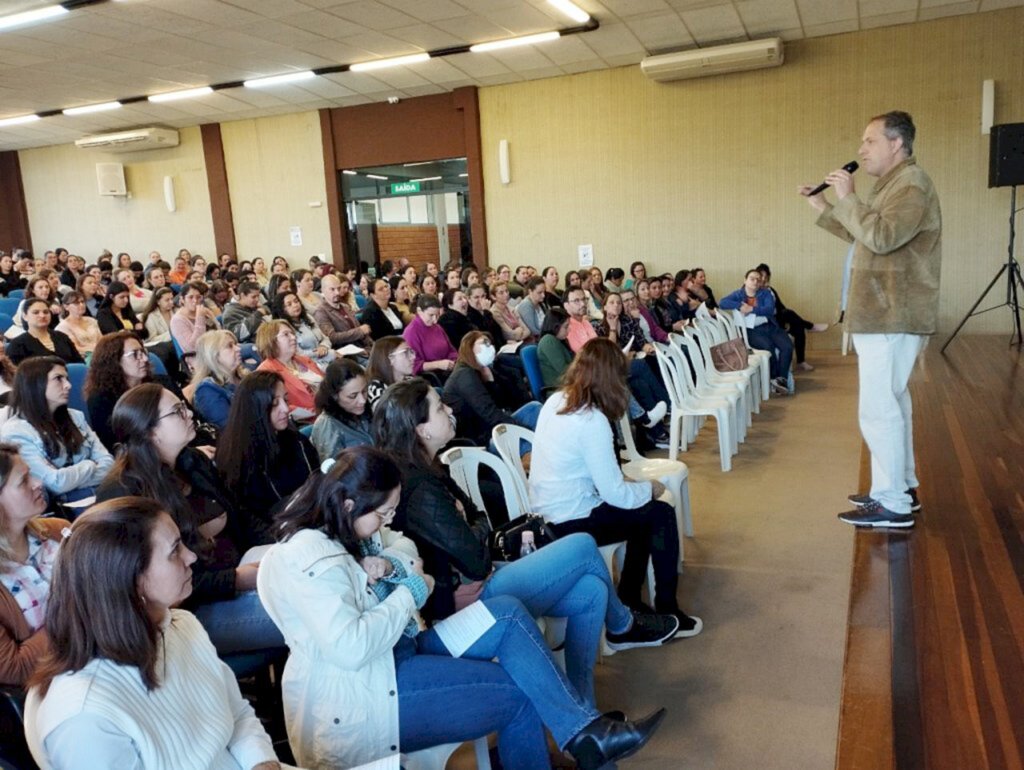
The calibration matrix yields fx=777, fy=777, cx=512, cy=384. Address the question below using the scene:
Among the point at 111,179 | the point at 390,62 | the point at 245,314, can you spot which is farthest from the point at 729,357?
the point at 111,179

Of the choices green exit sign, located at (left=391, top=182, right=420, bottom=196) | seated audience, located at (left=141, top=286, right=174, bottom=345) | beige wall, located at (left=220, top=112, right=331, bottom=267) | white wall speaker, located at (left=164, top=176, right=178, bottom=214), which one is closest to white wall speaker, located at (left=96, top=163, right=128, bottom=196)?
white wall speaker, located at (left=164, top=176, right=178, bottom=214)

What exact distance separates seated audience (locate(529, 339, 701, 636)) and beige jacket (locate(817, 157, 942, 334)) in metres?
1.06

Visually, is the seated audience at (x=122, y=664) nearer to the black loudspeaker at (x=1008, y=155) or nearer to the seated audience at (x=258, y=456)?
the seated audience at (x=258, y=456)

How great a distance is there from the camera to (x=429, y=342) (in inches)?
201

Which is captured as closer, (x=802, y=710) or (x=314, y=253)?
(x=802, y=710)

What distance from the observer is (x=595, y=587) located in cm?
214

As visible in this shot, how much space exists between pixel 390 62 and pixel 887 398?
22.4 feet

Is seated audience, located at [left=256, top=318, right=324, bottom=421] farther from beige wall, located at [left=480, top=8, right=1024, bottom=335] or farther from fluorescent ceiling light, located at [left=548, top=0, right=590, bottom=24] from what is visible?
beige wall, located at [left=480, top=8, right=1024, bottom=335]

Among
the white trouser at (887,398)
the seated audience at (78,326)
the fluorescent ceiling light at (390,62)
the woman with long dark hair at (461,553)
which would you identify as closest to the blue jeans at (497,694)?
the woman with long dark hair at (461,553)

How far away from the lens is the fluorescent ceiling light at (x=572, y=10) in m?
6.51

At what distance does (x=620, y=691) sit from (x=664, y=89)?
7895mm

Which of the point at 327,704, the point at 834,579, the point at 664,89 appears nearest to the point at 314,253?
the point at 664,89

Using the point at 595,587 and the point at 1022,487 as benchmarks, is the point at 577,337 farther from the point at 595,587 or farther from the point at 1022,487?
the point at 595,587

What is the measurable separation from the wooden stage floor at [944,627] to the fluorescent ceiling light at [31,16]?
6532 millimetres
